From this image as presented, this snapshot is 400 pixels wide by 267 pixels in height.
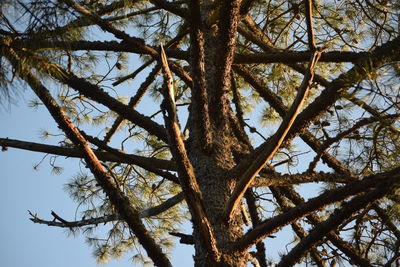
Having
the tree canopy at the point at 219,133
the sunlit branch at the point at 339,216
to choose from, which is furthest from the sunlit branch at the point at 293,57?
the sunlit branch at the point at 339,216

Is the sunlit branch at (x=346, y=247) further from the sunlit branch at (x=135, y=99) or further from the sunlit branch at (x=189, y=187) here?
the sunlit branch at (x=135, y=99)

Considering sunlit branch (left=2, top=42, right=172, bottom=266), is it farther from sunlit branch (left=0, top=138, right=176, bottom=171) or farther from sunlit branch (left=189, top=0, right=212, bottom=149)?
sunlit branch (left=189, top=0, right=212, bottom=149)

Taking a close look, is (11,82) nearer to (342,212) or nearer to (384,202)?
(342,212)

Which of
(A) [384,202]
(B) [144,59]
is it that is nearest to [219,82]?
(A) [384,202]

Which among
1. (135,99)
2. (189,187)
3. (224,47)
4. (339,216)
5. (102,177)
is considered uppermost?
(135,99)

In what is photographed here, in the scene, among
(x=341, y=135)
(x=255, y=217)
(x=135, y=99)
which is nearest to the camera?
(x=341, y=135)

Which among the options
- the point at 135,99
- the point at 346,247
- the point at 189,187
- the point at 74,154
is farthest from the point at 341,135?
the point at 135,99

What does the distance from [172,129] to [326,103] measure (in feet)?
2.74

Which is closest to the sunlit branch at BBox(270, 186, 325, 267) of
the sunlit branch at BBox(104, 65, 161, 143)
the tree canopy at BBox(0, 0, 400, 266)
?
the tree canopy at BBox(0, 0, 400, 266)

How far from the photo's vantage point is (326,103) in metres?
2.07

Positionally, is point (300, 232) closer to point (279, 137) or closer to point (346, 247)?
point (346, 247)

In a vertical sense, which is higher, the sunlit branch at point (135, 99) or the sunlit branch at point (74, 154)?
the sunlit branch at point (135, 99)

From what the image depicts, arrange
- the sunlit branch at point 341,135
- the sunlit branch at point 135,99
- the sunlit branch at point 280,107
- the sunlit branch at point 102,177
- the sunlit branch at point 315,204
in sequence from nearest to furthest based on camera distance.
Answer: the sunlit branch at point 315,204, the sunlit branch at point 102,177, the sunlit branch at point 341,135, the sunlit branch at point 280,107, the sunlit branch at point 135,99

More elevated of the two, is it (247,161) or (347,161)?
(347,161)
